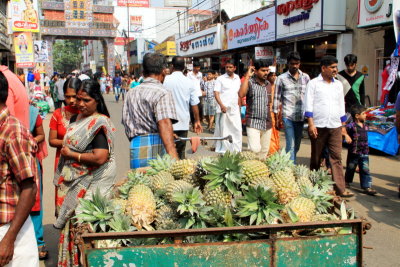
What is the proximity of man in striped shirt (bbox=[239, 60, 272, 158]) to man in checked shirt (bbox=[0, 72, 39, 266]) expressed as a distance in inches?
180

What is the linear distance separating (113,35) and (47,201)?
43309mm

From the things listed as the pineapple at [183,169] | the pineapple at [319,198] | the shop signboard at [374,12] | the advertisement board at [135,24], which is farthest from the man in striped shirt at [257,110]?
the advertisement board at [135,24]

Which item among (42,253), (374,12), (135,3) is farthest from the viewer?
(135,3)

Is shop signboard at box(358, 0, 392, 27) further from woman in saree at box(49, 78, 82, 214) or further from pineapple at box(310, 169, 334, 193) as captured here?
woman in saree at box(49, 78, 82, 214)

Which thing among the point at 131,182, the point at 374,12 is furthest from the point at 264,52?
the point at 131,182

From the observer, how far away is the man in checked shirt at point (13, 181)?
220 cm

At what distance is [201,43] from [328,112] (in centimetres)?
2063

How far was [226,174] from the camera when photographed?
99.3 inches

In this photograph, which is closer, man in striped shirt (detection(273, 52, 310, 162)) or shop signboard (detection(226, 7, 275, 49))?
man in striped shirt (detection(273, 52, 310, 162))

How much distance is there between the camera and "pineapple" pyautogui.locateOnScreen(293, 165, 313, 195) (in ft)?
9.06

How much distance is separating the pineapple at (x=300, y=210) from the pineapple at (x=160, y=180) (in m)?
0.84

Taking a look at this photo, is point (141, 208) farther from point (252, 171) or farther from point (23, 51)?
point (23, 51)

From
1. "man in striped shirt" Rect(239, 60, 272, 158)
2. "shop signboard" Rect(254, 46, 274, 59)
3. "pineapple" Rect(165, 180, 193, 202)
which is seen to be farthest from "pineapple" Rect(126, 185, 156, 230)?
"shop signboard" Rect(254, 46, 274, 59)

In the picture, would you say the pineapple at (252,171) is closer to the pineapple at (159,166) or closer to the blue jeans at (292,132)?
the pineapple at (159,166)
